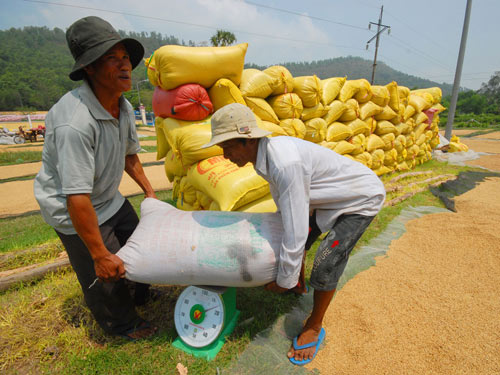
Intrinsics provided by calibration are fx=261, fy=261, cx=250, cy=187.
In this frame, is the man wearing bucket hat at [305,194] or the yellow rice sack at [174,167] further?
the yellow rice sack at [174,167]

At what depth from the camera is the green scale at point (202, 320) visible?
5.32 ft

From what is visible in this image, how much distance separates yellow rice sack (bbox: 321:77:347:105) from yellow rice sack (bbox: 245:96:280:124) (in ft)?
3.90

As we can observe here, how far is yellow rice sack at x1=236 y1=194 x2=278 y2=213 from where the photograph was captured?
2.68 m

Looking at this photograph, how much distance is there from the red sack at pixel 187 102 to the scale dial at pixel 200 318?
1.90 metres

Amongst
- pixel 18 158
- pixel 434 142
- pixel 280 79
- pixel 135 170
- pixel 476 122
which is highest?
pixel 280 79

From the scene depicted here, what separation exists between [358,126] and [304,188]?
3877mm

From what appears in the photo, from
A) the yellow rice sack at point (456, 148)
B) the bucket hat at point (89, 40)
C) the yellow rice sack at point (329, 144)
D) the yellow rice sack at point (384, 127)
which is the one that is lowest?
the yellow rice sack at point (456, 148)

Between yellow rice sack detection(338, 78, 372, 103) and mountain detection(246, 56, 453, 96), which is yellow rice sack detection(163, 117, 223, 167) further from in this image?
mountain detection(246, 56, 453, 96)

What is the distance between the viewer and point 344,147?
14.6 feet

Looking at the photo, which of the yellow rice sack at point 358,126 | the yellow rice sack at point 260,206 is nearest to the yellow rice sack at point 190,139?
the yellow rice sack at point 260,206

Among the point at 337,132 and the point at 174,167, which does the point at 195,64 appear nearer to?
the point at 174,167

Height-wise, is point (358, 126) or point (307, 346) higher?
point (358, 126)

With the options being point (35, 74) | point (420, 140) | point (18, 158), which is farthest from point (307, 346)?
point (35, 74)

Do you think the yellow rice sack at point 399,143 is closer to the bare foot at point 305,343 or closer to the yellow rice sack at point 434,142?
the yellow rice sack at point 434,142
